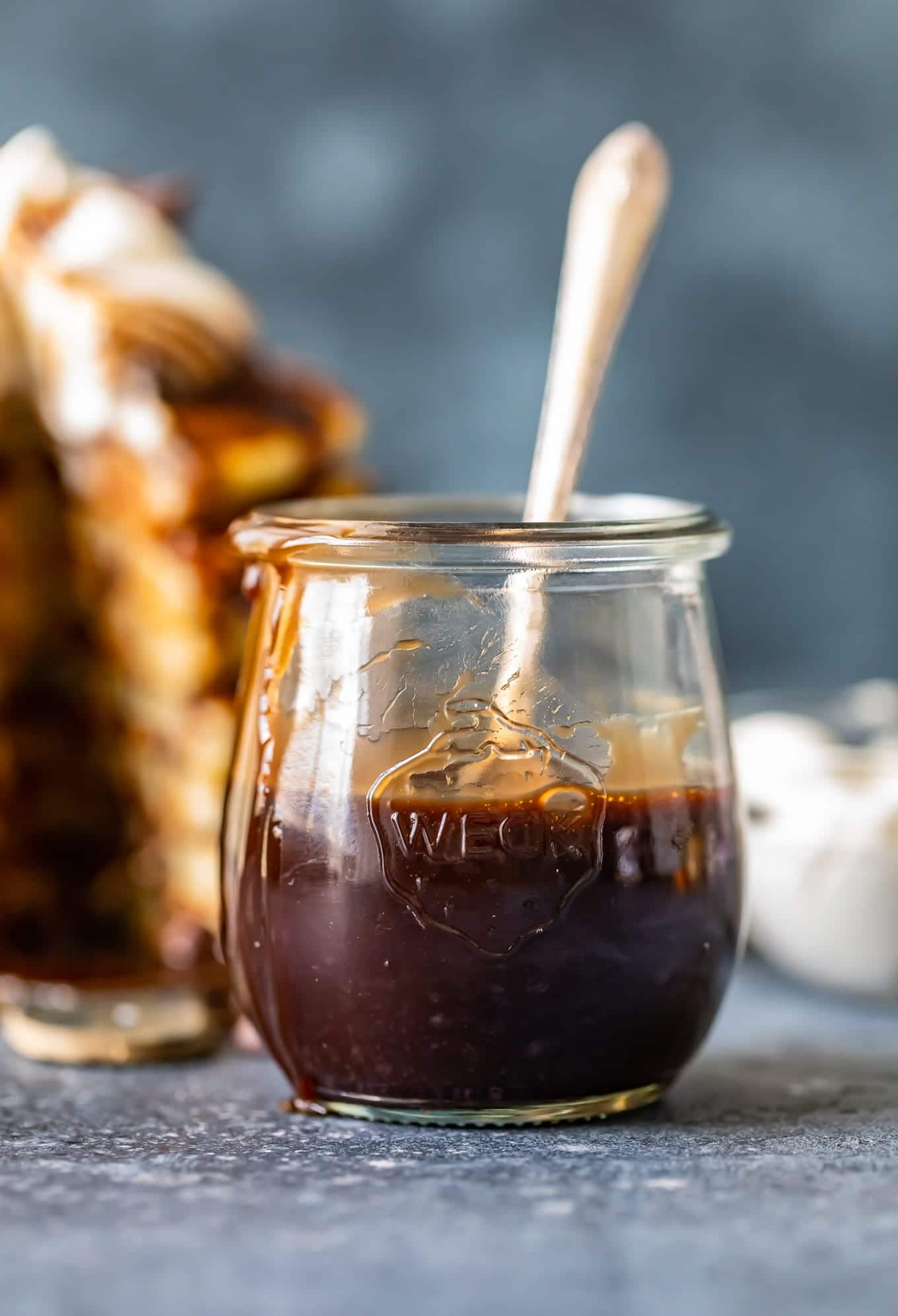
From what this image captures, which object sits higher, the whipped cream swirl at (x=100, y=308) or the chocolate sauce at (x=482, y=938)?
the whipped cream swirl at (x=100, y=308)

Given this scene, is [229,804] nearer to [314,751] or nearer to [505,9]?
[314,751]

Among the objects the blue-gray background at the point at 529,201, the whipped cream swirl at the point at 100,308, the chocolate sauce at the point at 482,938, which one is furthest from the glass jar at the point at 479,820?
the blue-gray background at the point at 529,201

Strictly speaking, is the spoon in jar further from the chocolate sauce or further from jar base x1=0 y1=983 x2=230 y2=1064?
jar base x1=0 y1=983 x2=230 y2=1064

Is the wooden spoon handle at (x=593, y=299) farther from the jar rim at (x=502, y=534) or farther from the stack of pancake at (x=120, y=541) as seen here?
the stack of pancake at (x=120, y=541)

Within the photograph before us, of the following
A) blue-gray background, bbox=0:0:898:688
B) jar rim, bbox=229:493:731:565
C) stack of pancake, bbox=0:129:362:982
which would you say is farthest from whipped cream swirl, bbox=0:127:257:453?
blue-gray background, bbox=0:0:898:688

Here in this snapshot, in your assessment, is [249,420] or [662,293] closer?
[249,420]

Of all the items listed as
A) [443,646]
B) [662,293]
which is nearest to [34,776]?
[443,646]
